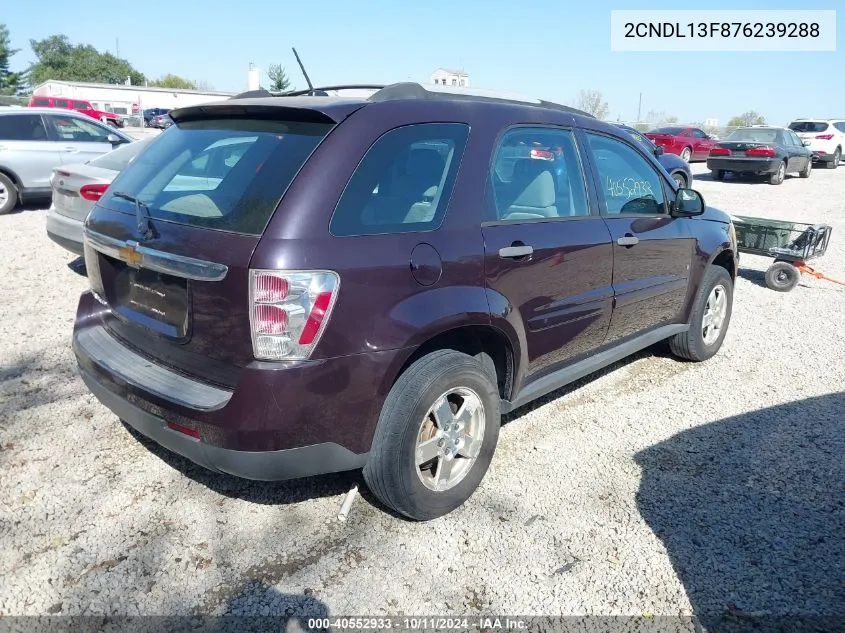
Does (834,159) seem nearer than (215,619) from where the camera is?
No

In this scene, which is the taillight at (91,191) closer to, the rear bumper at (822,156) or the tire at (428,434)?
the tire at (428,434)

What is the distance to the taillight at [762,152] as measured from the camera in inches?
717

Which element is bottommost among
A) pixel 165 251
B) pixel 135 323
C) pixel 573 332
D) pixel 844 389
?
pixel 844 389

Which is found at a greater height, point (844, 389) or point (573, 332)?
point (573, 332)

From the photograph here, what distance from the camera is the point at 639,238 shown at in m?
3.98

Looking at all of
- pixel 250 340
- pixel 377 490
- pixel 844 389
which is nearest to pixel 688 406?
pixel 844 389

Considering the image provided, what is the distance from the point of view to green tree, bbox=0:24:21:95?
89.0m

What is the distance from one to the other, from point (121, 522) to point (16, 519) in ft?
1.53

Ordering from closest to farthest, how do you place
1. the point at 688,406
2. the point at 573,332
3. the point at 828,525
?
the point at 828,525
the point at 573,332
the point at 688,406

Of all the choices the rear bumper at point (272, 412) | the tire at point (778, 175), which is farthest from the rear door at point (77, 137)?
the tire at point (778, 175)

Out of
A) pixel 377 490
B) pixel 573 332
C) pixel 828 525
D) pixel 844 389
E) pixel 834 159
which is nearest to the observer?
pixel 377 490

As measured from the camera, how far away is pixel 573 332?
3.62 meters

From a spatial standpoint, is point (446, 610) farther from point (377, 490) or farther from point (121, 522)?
point (121, 522)

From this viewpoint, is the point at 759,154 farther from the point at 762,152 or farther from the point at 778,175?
the point at 778,175
